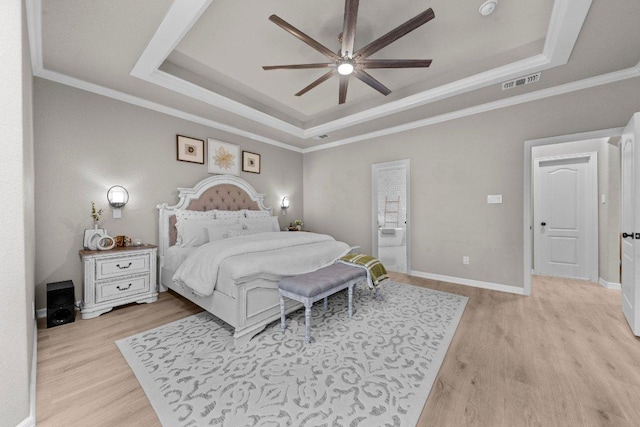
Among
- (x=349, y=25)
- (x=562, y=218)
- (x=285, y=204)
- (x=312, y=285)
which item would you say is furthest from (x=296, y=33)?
(x=562, y=218)

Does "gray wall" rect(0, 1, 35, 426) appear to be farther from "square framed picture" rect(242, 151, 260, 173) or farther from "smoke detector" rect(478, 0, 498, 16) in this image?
"square framed picture" rect(242, 151, 260, 173)

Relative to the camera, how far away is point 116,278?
293 centimetres

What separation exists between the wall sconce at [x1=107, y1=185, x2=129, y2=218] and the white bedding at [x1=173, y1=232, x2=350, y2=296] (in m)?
1.35

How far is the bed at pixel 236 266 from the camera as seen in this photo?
2.28 meters

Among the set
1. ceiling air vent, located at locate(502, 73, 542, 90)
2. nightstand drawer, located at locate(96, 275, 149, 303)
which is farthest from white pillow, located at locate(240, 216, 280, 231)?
ceiling air vent, located at locate(502, 73, 542, 90)

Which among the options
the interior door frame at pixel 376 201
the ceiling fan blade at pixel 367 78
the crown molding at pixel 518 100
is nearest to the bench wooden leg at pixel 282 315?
the ceiling fan blade at pixel 367 78

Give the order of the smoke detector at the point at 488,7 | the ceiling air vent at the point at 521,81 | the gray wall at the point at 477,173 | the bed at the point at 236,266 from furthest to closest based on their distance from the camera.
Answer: the gray wall at the point at 477,173 < the ceiling air vent at the point at 521,81 < the bed at the point at 236,266 < the smoke detector at the point at 488,7

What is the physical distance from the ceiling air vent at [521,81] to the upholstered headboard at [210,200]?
4314 mm

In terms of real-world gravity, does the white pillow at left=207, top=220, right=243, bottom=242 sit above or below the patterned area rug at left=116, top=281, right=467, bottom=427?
above

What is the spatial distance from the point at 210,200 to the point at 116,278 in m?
1.75

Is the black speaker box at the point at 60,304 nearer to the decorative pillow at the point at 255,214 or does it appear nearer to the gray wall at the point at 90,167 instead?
the gray wall at the point at 90,167

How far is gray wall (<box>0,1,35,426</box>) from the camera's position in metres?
1.26

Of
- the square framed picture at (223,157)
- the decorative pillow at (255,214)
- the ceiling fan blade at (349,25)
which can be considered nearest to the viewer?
the ceiling fan blade at (349,25)

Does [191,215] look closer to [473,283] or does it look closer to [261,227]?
[261,227]
